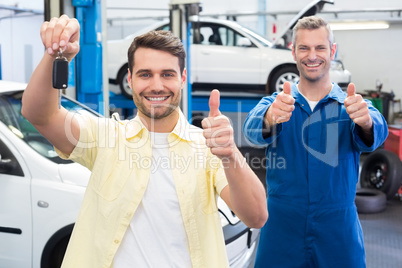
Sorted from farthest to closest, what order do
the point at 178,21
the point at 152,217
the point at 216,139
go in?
1. the point at 178,21
2. the point at 152,217
3. the point at 216,139

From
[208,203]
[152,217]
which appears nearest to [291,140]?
[208,203]

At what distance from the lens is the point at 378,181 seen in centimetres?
598

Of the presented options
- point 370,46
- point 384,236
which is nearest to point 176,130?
point 384,236

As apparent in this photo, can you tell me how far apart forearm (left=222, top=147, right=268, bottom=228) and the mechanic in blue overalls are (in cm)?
71

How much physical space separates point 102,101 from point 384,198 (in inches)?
134

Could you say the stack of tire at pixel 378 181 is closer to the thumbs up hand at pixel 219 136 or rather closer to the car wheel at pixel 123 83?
the car wheel at pixel 123 83

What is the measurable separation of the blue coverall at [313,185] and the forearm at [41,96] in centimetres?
96

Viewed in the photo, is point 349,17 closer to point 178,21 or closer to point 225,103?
point 225,103

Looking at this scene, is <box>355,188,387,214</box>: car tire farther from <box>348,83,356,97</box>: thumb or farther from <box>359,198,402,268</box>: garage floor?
<box>348,83,356,97</box>: thumb

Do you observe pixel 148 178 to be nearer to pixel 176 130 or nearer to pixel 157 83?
pixel 176 130

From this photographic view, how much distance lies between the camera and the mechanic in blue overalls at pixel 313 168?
1998 millimetres

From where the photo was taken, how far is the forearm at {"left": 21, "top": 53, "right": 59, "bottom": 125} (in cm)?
125

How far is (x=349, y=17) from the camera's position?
11961 mm

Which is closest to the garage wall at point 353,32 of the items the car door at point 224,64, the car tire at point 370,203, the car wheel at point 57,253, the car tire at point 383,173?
the car door at point 224,64
